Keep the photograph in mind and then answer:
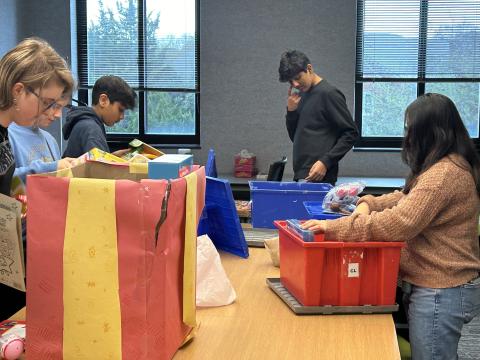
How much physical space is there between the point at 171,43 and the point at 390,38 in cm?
187

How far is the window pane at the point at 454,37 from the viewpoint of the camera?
5066 mm

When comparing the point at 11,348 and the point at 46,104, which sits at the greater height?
the point at 46,104

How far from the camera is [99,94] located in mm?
3043

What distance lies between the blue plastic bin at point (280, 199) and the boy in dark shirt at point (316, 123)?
2.57ft

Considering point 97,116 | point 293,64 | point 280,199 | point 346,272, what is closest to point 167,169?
point 346,272

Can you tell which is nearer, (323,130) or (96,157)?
(96,157)

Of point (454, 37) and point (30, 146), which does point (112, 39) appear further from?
point (30, 146)

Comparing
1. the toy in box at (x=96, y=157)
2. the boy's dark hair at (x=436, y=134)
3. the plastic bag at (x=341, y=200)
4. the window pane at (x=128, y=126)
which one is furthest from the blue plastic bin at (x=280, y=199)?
the window pane at (x=128, y=126)

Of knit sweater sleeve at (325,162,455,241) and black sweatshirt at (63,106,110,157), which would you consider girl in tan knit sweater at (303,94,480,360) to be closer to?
knit sweater sleeve at (325,162,455,241)

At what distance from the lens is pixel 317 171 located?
10.8 feet

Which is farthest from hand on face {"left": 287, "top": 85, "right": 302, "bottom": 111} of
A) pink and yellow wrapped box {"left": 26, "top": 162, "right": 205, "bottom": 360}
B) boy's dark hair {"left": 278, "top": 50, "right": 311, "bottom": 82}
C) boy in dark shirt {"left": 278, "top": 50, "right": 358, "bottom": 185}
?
pink and yellow wrapped box {"left": 26, "top": 162, "right": 205, "bottom": 360}

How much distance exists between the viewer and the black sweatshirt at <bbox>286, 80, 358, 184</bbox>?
338cm

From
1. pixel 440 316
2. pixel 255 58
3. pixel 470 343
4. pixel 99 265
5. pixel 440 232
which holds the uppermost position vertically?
pixel 255 58

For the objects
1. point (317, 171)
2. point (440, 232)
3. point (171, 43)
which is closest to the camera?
point (440, 232)
